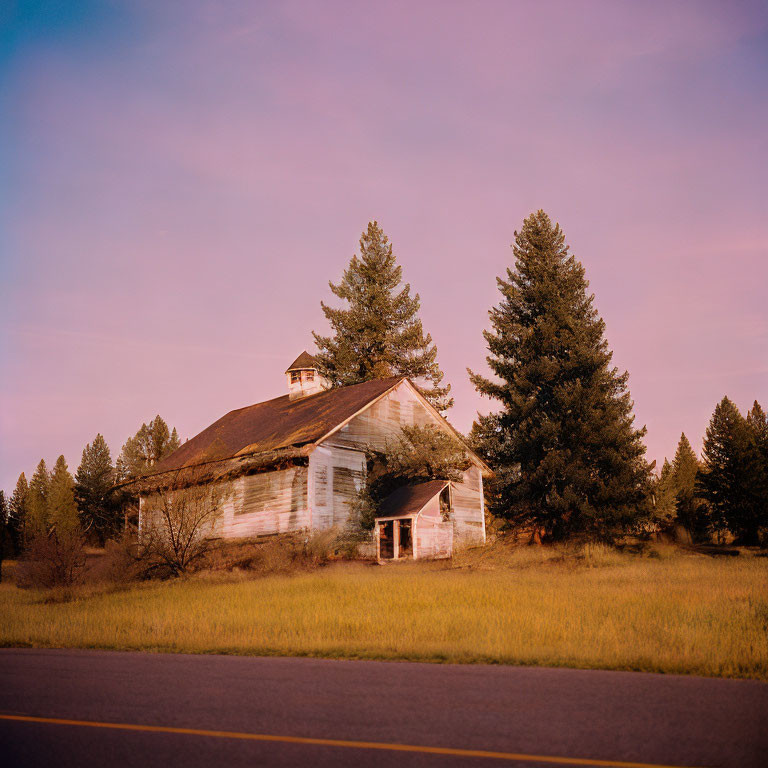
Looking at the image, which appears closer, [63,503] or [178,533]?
[178,533]

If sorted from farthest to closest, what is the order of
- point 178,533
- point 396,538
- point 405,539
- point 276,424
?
point 276,424, point 405,539, point 396,538, point 178,533

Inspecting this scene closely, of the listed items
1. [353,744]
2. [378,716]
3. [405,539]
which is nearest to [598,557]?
[405,539]

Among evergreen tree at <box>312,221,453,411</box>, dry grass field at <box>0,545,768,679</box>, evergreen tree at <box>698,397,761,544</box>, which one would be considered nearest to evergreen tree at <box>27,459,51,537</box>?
evergreen tree at <box>312,221,453,411</box>

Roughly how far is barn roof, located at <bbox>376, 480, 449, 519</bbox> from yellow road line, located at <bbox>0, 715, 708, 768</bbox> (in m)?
21.0

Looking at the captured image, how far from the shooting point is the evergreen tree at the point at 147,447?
2800 inches

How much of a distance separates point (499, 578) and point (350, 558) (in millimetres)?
9742

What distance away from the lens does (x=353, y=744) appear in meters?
4.89

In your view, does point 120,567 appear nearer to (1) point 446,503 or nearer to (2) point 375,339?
(1) point 446,503

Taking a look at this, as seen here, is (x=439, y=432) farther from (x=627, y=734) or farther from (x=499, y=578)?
(x=627, y=734)

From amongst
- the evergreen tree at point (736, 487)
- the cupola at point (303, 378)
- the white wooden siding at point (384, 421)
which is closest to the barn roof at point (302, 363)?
the cupola at point (303, 378)

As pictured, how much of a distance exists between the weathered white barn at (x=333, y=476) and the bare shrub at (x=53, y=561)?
597cm

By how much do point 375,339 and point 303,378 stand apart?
1299 centimetres

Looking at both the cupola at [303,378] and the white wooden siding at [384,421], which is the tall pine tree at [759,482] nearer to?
the white wooden siding at [384,421]

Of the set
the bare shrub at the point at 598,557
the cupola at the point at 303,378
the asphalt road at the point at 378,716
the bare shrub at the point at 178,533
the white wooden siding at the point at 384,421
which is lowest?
the bare shrub at the point at 598,557
